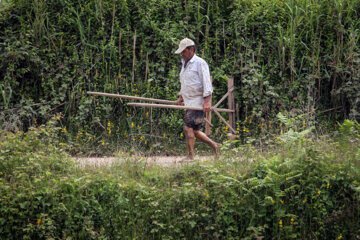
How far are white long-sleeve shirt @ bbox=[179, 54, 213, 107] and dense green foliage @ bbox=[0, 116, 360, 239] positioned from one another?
6.02 ft

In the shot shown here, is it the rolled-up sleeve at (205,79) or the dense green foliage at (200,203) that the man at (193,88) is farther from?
the dense green foliage at (200,203)

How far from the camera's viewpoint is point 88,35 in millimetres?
9148

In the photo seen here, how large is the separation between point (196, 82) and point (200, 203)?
232 cm

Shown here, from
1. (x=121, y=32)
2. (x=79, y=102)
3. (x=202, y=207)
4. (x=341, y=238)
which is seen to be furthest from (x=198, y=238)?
A: (x=121, y=32)

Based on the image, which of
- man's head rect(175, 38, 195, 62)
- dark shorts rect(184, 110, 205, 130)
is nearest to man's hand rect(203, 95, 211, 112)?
dark shorts rect(184, 110, 205, 130)

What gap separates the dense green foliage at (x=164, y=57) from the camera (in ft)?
29.2

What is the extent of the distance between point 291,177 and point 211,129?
406cm

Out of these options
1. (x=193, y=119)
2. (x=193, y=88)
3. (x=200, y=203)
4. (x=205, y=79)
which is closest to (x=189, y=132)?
(x=193, y=119)

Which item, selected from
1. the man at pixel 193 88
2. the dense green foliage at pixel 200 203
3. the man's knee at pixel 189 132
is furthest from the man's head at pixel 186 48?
the dense green foliage at pixel 200 203

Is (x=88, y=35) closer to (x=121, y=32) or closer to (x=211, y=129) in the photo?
(x=121, y=32)

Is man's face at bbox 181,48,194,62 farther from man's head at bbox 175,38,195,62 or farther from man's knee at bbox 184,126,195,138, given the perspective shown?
man's knee at bbox 184,126,195,138

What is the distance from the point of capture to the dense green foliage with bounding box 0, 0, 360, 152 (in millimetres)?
8891

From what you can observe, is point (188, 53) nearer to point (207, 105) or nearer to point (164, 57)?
point (207, 105)

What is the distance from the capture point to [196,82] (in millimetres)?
6930
